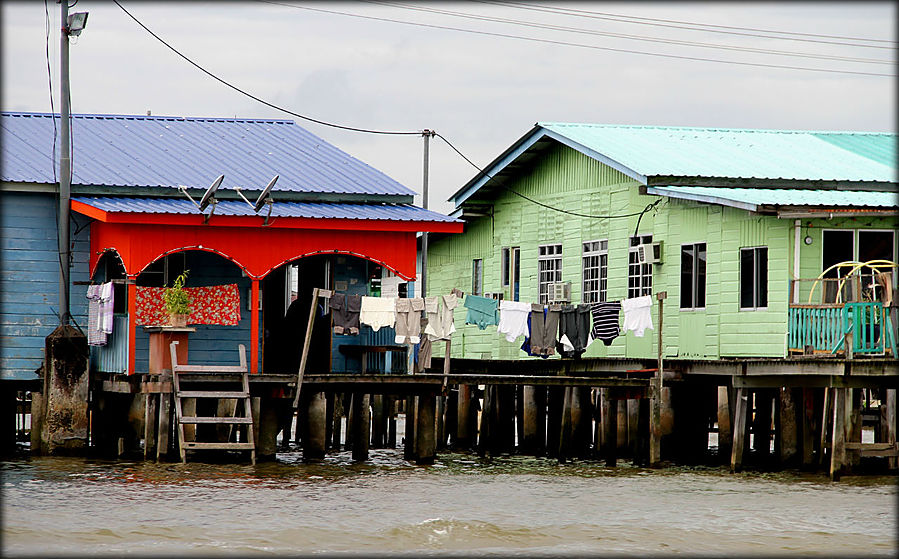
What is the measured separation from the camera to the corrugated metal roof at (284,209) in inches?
953

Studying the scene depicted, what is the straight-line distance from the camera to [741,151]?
98.2 ft

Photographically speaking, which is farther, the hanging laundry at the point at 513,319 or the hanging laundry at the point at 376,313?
the hanging laundry at the point at 513,319

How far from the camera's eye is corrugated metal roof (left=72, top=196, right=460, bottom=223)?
24.2 metres

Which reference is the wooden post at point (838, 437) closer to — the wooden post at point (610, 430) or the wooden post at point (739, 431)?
the wooden post at point (739, 431)

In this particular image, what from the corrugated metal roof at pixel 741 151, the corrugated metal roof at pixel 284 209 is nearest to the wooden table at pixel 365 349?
the corrugated metal roof at pixel 284 209

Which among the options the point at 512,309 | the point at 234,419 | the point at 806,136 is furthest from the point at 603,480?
the point at 806,136

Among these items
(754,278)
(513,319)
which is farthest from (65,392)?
(754,278)

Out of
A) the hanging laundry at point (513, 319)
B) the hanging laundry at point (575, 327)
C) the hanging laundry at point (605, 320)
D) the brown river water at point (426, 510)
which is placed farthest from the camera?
the hanging laundry at point (575, 327)

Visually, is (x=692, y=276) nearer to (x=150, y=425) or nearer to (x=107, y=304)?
(x=150, y=425)

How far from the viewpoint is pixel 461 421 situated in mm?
32125

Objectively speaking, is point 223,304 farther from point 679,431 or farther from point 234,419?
Answer: point 679,431

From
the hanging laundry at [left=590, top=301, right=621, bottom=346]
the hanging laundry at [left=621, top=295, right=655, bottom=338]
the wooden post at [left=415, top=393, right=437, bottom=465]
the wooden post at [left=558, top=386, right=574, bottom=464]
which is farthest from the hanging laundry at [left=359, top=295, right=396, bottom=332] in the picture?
the wooden post at [left=558, top=386, right=574, bottom=464]

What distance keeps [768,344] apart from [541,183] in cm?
897

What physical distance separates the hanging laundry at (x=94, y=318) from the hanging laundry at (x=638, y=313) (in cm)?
892
